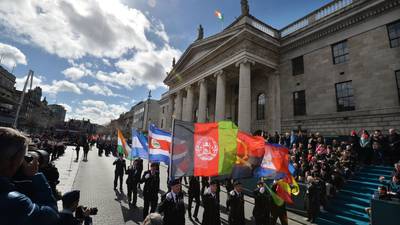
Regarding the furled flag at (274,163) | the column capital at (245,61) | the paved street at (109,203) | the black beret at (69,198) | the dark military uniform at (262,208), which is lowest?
the paved street at (109,203)

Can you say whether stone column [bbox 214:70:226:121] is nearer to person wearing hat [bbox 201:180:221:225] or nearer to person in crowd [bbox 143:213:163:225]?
person wearing hat [bbox 201:180:221:225]

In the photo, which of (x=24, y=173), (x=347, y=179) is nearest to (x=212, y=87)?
(x=347, y=179)

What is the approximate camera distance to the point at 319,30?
17969mm

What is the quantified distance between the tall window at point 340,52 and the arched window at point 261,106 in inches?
299

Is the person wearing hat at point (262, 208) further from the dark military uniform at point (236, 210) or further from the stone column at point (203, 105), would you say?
the stone column at point (203, 105)

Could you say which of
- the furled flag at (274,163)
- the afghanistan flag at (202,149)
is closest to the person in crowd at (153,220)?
the afghanistan flag at (202,149)

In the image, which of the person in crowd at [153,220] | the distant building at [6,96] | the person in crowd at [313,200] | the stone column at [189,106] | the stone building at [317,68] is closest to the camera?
the person in crowd at [153,220]

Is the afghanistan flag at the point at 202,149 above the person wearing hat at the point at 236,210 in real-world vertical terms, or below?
above

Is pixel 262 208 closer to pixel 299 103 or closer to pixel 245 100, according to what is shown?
pixel 245 100

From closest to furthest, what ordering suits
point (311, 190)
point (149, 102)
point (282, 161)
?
point (282, 161) < point (311, 190) < point (149, 102)

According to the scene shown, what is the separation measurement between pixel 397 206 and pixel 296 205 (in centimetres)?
371

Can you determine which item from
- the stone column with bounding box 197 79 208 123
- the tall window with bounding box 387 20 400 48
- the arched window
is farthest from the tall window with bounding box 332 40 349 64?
the stone column with bounding box 197 79 208 123

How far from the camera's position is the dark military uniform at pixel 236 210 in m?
6.24

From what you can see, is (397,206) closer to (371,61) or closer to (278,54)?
(371,61)
